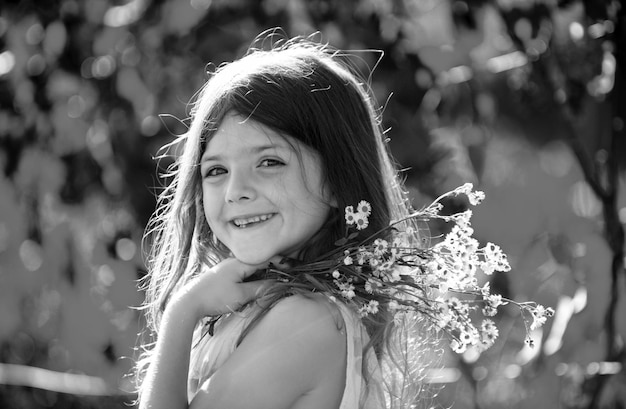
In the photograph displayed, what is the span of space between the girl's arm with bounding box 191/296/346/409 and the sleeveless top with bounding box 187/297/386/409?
2cm

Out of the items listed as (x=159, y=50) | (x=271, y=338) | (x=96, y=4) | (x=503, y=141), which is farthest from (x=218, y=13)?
(x=271, y=338)

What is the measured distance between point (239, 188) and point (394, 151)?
106 centimetres

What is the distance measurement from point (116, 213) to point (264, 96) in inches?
57.8

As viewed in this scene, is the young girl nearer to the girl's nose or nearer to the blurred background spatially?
the girl's nose

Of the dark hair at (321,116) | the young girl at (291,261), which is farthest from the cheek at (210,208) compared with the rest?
the dark hair at (321,116)

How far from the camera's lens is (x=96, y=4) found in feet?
9.96

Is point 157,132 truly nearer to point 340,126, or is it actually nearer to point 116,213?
point 116,213

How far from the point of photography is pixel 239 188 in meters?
1.58

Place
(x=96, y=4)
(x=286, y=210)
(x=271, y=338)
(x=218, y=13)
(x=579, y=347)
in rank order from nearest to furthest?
(x=271, y=338), (x=286, y=210), (x=579, y=347), (x=218, y=13), (x=96, y=4)

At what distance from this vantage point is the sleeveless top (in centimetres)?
154

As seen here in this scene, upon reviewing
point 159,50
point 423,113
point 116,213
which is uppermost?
point 159,50

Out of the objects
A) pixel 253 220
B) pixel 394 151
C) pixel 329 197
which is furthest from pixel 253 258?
pixel 394 151

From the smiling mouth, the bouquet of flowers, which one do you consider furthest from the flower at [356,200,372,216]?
the smiling mouth

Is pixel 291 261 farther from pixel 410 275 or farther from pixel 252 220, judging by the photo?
pixel 410 275
